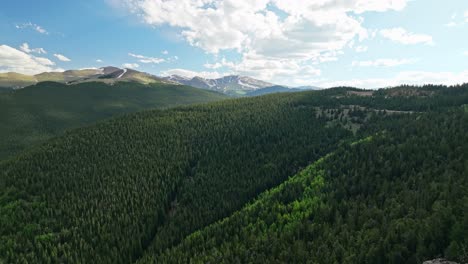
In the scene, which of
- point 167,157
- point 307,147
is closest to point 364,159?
point 307,147

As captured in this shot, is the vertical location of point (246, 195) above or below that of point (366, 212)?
below

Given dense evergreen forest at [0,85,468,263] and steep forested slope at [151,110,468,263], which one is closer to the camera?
steep forested slope at [151,110,468,263]

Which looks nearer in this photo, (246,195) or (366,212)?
(366,212)

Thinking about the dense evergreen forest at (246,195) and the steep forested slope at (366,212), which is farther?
the dense evergreen forest at (246,195)
